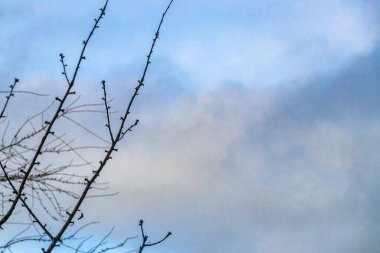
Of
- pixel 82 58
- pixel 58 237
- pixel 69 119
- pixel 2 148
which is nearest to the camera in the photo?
pixel 58 237

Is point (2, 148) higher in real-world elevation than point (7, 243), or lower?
higher

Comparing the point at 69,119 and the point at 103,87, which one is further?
the point at 69,119

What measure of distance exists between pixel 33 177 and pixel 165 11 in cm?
238

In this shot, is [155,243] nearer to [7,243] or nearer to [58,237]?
[58,237]

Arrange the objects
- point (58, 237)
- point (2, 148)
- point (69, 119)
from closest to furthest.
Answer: point (58, 237)
point (69, 119)
point (2, 148)

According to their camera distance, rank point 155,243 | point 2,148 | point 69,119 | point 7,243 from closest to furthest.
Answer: point 155,243 → point 69,119 → point 7,243 → point 2,148

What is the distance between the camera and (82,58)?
272cm

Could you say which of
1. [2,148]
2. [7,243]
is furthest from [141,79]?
[2,148]

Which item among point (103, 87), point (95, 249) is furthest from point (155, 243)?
point (103, 87)

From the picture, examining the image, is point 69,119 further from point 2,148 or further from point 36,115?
point 2,148

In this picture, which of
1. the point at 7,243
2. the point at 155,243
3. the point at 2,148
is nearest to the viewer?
the point at 155,243

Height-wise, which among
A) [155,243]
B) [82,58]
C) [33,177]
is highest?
[33,177]

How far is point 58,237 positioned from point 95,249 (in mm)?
816

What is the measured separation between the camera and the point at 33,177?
452 centimetres
